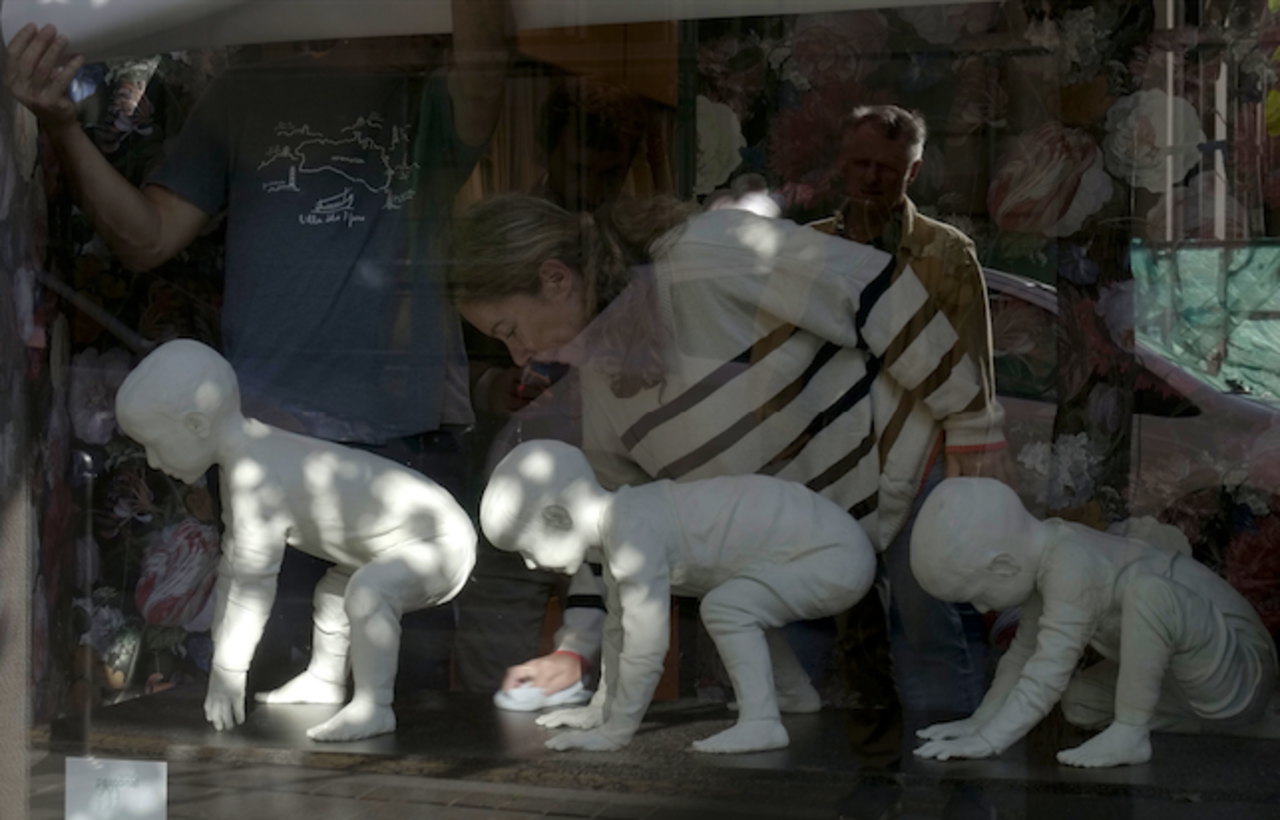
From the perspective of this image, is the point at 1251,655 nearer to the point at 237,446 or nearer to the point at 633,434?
the point at 633,434

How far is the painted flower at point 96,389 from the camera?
2170mm

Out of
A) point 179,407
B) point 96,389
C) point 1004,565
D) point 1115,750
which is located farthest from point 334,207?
point 1115,750

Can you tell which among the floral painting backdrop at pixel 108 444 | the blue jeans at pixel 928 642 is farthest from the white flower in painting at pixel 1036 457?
the floral painting backdrop at pixel 108 444

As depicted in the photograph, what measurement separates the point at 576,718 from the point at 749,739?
239 mm

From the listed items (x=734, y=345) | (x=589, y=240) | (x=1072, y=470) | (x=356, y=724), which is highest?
(x=589, y=240)

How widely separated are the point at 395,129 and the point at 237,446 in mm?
491

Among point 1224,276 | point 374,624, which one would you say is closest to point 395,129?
point 374,624

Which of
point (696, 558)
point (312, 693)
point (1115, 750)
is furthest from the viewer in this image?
point (312, 693)

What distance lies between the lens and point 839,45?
1.83 meters

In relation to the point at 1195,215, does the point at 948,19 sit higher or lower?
higher

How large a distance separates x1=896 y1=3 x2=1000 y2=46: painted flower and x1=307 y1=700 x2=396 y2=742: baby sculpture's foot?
1096mm

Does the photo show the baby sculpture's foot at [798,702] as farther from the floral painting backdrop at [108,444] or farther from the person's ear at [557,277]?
the floral painting backdrop at [108,444]

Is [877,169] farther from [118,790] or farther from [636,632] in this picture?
[118,790]

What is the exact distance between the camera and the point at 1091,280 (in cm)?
179
